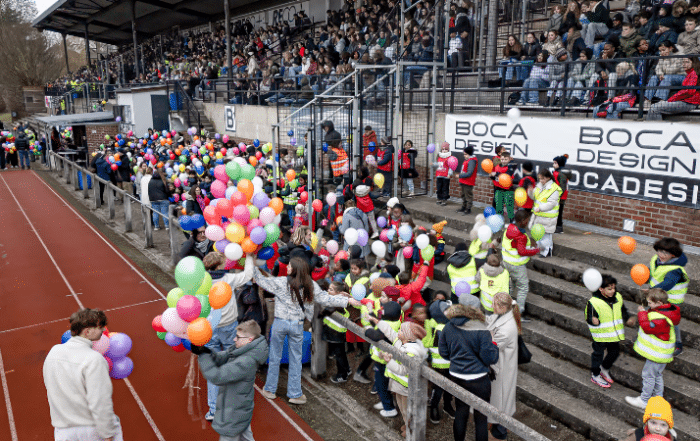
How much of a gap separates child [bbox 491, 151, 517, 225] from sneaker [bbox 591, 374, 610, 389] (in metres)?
3.50

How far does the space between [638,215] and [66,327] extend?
9.09 meters

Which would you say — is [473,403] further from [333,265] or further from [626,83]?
[626,83]

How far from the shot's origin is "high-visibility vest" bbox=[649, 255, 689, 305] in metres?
5.36

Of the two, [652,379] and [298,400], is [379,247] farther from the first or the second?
[652,379]

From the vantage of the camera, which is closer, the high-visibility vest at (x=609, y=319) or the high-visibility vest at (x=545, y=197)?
the high-visibility vest at (x=609, y=319)

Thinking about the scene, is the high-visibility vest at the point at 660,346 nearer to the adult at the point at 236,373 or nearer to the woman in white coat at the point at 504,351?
the woman in white coat at the point at 504,351

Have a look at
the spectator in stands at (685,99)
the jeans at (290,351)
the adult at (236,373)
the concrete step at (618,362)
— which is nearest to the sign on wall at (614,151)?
the spectator in stands at (685,99)

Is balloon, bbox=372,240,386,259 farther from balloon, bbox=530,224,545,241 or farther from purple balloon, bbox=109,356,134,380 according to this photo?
purple balloon, bbox=109,356,134,380

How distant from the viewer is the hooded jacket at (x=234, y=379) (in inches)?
167

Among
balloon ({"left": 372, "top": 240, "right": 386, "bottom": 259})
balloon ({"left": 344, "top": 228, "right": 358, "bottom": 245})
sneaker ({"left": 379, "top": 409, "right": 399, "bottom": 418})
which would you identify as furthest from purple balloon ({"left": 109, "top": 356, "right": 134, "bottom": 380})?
balloon ({"left": 344, "top": 228, "right": 358, "bottom": 245})

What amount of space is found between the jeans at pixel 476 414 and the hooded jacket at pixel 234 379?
1.90 metres

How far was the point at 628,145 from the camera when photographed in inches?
315

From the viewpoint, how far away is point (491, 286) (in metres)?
6.05

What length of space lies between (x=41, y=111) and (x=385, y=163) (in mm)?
49200
